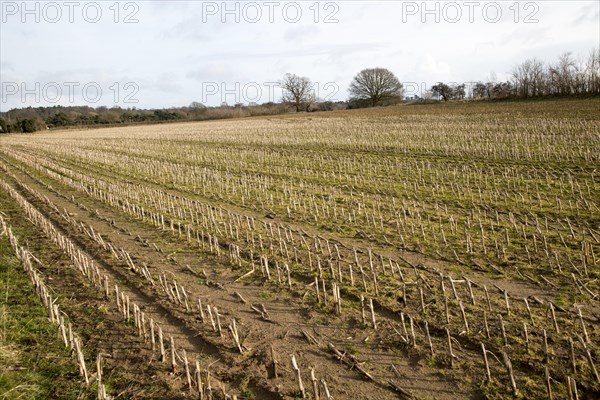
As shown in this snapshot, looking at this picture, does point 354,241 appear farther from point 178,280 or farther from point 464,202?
point 464,202

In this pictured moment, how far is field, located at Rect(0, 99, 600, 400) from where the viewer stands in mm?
5016

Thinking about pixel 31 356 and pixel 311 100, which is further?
pixel 311 100

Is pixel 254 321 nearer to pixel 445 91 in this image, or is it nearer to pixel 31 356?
pixel 31 356

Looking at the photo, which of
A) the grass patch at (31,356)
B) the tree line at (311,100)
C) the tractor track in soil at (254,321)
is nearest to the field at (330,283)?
the tractor track in soil at (254,321)

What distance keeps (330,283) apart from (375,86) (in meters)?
94.2

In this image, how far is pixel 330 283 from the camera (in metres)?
7.45

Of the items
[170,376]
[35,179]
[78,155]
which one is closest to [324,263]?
[170,376]

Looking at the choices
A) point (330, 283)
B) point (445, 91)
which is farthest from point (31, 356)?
point (445, 91)

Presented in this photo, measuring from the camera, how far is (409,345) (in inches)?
218

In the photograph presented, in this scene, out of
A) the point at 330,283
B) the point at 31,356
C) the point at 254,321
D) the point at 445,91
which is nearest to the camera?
the point at 31,356

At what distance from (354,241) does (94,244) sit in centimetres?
592

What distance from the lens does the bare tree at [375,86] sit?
95.4 metres

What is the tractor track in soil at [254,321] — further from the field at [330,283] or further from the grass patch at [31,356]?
the grass patch at [31,356]

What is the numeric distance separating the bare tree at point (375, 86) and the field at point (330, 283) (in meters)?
81.8
